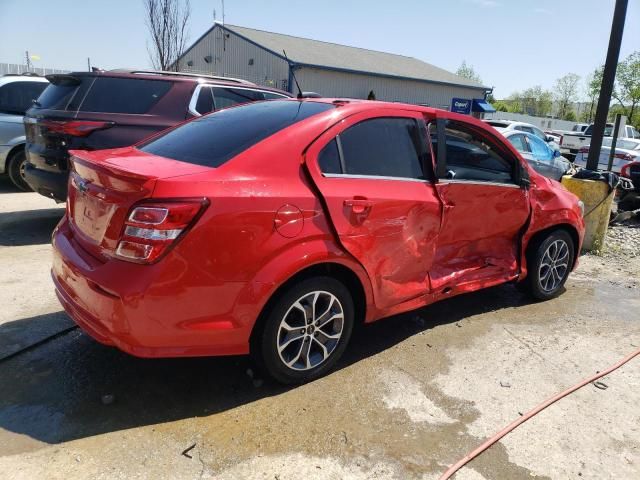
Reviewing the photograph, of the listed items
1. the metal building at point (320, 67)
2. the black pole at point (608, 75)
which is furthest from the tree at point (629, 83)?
the black pole at point (608, 75)

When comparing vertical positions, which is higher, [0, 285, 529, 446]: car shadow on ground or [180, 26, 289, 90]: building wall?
[180, 26, 289, 90]: building wall

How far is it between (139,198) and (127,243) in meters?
0.23

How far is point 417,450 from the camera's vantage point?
2637mm

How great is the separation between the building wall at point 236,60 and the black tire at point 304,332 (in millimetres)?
23493

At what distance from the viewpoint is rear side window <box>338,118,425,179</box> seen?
318cm

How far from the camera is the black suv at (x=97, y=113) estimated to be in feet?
17.9

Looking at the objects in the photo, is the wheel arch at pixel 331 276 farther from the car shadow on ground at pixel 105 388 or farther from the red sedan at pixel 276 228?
the car shadow on ground at pixel 105 388

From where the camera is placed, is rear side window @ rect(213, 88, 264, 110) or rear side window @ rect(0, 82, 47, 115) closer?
rear side window @ rect(213, 88, 264, 110)

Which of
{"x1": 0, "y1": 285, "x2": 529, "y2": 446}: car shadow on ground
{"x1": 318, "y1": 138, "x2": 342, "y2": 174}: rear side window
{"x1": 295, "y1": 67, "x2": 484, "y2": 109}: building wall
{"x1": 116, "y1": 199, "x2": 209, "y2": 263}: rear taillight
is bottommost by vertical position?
{"x1": 0, "y1": 285, "x2": 529, "y2": 446}: car shadow on ground

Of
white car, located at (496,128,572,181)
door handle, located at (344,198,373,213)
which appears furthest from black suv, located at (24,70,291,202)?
white car, located at (496,128,572,181)

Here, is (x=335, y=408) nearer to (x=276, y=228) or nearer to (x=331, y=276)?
(x=331, y=276)

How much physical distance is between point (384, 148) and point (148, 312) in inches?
72.0

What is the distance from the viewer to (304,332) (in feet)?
9.93

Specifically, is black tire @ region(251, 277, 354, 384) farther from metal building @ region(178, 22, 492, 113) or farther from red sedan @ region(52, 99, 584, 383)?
metal building @ region(178, 22, 492, 113)
